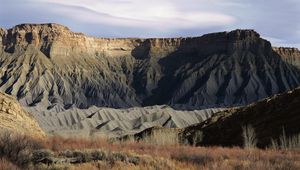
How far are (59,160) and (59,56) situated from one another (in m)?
183

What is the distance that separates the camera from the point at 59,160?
59.7ft

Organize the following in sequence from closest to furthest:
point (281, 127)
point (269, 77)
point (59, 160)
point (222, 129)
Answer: point (59, 160) → point (281, 127) → point (222, 129) → point (269, 77)

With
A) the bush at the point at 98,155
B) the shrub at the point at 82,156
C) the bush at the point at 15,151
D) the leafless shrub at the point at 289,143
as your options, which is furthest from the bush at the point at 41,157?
the leafless shrub at the point at 289,143

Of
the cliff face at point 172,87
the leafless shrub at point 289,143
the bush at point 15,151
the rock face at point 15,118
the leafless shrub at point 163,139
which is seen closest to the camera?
the bush at point 15,151

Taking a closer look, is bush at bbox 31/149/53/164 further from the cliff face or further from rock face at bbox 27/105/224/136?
the cliff face

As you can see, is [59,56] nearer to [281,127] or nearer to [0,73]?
[0,73]

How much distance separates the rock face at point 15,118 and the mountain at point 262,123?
17599 millimetres

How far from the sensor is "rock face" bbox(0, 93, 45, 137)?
32375 mm

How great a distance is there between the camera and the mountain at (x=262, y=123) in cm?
4481

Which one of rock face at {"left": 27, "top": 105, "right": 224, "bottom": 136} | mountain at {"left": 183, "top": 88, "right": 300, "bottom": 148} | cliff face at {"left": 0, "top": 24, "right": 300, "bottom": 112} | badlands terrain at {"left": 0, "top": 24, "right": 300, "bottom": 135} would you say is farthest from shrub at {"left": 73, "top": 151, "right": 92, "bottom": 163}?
cliff face at {"left": 0, "top": 24, "right": 300, "bottom": 112}

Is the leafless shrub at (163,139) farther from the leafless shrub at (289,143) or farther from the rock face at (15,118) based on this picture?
the rock face at (15,118)

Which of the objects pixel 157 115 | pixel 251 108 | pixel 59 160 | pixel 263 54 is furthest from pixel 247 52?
pixel 59 160

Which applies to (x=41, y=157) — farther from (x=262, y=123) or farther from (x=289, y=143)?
(x=262, y=123)

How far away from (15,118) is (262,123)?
76.5ft
